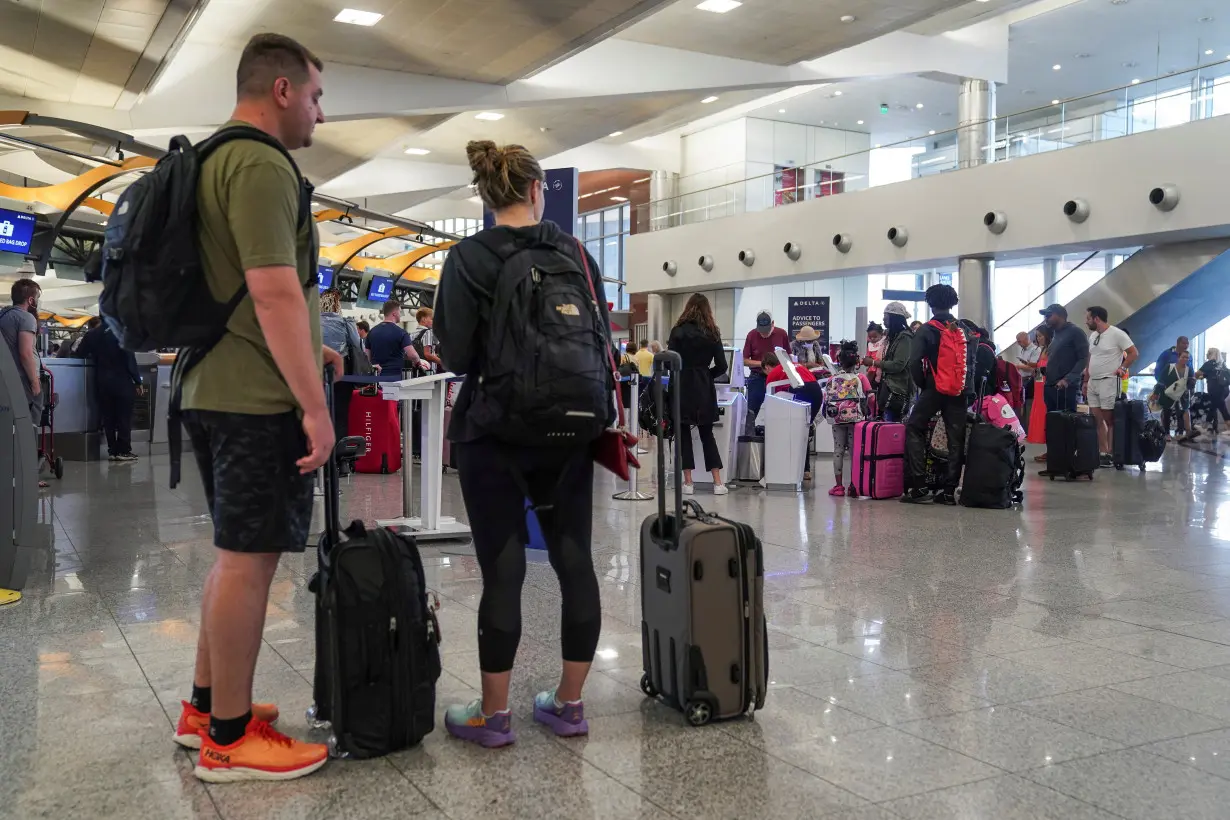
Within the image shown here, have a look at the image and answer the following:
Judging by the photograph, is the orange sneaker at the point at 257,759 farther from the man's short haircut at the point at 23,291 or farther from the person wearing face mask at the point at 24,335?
the man's short haircut at the point at 23,291

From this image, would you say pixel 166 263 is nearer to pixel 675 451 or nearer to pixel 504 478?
pixel 504 478

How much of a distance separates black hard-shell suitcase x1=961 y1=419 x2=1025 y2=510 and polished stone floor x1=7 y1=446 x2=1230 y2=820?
171 centimetres

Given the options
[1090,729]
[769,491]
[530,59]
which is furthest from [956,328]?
[530,59]

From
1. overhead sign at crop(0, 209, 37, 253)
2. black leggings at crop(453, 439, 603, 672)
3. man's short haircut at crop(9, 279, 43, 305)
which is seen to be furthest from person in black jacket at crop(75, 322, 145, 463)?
black leggings at crop(453, 439, 603, 672)

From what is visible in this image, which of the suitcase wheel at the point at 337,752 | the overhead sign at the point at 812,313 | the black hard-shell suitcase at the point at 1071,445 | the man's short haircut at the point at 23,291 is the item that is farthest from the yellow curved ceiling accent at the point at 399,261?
the suitcase wheel at the point at 337,752

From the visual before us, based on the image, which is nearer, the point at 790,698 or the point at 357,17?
the point at 790,698

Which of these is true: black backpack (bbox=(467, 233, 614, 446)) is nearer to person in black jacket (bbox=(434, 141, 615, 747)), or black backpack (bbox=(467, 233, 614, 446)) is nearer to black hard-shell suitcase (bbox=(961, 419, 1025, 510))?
person in black jacket (bbox=(434, 141, 615, 747))

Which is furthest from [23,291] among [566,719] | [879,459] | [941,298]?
[566,719]

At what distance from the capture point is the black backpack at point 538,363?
8.32 feet

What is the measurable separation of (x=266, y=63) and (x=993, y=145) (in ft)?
59.9

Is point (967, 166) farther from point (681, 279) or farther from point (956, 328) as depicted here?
point (956, 328)

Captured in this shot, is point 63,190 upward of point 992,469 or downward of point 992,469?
upward

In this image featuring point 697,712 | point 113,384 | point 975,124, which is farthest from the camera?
point 975,124

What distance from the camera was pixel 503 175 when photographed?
8.85 feet
